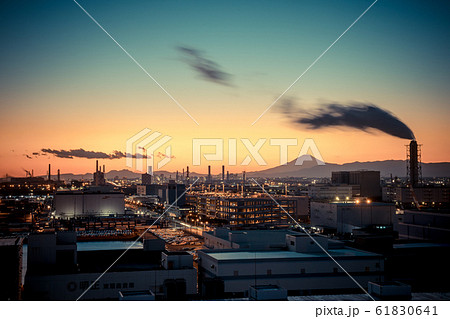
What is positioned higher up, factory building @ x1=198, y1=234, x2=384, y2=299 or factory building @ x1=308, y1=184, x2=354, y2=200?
factory building @ x1=308, y1=184, x2=354, y2=200

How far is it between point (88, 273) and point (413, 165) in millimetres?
37421

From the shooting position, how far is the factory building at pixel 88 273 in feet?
29.4

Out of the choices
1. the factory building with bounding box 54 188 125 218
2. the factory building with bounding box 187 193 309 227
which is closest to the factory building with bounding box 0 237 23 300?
the factory building with bounding box 187 193 309 227

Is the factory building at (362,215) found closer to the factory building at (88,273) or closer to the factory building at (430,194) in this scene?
the factory building at (88,273)

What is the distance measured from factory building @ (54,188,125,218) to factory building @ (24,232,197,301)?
25.3m

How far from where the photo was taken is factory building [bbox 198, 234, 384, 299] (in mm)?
10188

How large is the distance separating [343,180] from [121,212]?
27758 mm

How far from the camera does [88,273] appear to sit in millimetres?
9211

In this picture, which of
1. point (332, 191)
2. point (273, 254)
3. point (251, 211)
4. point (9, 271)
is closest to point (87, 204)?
point (251, 211)

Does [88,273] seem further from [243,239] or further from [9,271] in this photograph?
[243,239]

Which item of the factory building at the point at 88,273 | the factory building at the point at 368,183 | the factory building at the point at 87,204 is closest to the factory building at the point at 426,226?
the factory building at the point at 88,273

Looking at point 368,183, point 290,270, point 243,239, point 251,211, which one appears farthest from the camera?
point 368,183

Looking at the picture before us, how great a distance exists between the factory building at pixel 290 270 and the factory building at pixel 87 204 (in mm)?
26229

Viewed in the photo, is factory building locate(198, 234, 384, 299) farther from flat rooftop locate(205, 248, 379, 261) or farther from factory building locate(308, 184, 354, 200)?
factory building locate(308, 184, 354, 200)
